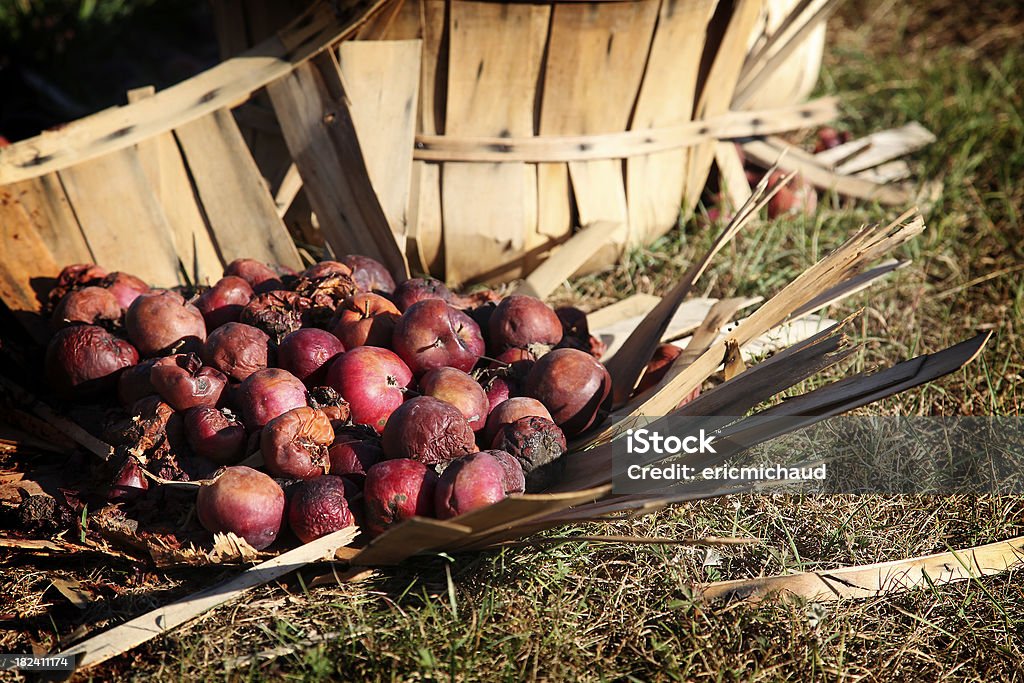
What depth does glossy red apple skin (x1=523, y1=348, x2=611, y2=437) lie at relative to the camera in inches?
89.7

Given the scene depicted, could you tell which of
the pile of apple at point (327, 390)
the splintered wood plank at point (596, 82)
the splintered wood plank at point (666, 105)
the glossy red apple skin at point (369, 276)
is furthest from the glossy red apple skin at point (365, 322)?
the splintered wood plank at point (666, 105)

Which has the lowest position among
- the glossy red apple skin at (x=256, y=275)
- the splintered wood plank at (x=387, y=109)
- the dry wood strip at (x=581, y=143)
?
the glossy red apple skin at (x=256, y=275)

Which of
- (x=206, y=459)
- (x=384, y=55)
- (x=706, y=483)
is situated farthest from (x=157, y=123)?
(x=706, y=483)

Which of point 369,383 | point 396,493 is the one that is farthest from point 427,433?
point 369,383

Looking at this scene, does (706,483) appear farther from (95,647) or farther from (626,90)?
(626,90)

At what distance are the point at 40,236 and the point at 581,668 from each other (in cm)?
236

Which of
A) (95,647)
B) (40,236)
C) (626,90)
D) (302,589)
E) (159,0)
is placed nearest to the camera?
(95,647)

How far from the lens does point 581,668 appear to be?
1.90 metres

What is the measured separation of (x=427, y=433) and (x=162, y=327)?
0.93 metres

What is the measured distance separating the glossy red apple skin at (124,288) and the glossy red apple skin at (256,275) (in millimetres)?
284

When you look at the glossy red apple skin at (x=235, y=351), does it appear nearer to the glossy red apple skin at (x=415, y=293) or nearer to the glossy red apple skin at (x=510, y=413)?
the glossy red apple skin at (x=415, y=293)

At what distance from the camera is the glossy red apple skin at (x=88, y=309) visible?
103 inches

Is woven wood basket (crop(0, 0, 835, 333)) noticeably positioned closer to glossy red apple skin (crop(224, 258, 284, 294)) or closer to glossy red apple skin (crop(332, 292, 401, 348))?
glossy red apple skin (crop(224, 258, 284, 294))

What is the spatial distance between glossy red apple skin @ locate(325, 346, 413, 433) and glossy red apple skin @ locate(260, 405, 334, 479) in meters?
0.14
